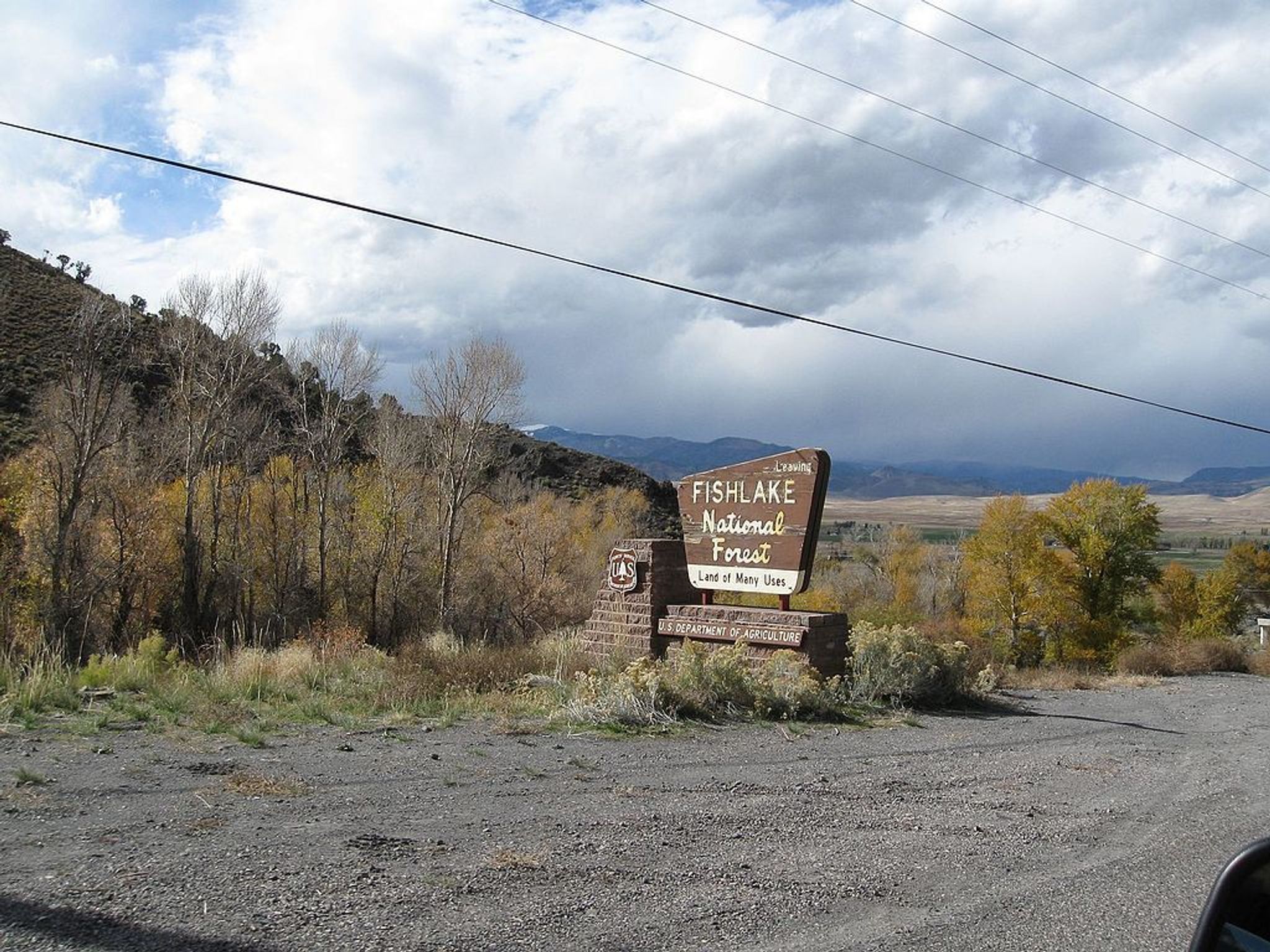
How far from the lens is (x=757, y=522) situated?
13.9m

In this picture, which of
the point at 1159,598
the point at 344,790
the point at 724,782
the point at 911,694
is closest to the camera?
the point at 344,790

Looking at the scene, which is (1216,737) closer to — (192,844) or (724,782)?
(724,782)

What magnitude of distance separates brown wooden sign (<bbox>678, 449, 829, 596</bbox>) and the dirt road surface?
3981 mm

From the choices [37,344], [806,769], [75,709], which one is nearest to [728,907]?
[806,769]

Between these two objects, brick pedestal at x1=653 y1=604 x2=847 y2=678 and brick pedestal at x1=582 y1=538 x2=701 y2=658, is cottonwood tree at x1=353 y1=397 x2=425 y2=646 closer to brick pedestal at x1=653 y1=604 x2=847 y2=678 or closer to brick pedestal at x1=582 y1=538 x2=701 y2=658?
brick pedestal at x1=582 y1=538 x2=701 y2=658

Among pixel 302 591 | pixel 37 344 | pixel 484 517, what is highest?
pixel 37 344

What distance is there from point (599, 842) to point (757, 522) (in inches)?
327

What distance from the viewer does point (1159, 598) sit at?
6594 cm

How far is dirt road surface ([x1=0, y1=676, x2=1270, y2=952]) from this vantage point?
4539 millimetres

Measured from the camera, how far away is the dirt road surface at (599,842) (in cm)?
454

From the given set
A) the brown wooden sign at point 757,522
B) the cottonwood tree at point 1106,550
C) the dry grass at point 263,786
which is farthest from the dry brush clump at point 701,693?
the cottonwood tree at point 1106,550

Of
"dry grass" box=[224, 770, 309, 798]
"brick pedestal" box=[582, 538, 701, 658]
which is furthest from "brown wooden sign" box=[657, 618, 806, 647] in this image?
"dry grass" box=[224, 770, 309, 798]

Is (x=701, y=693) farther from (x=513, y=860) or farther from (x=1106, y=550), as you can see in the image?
(x=1106, y=550)

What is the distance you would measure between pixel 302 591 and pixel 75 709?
32.4 meters
